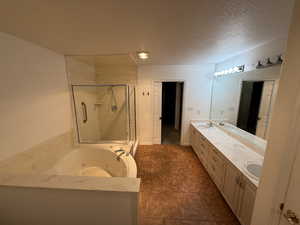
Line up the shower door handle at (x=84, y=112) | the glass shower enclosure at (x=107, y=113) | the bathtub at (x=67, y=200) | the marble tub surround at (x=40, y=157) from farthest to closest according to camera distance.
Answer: the glass shower enclosure at (x=107, y=113) → the shower door handle at (x=84, y=112) → the marble tub surround at (x=40, y=157) → the bathtub at (x=67, y=200)

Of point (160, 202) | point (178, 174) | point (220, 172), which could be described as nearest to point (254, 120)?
point (220, 172)

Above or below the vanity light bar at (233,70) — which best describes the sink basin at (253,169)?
below

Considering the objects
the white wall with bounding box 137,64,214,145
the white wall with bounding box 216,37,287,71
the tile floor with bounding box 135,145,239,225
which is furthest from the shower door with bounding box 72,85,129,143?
the white wall with bounding box 216,37,287,71

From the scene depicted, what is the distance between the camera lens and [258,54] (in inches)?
76.4

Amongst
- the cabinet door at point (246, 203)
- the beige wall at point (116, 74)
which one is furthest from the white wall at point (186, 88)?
the cabinet door at point (246, 203)

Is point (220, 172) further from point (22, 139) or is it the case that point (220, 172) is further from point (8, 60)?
point (8, 60)

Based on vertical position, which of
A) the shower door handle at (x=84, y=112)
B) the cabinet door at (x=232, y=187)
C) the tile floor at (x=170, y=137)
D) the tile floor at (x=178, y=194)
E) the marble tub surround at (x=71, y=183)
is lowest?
the tile floor at (x=178, y=194)

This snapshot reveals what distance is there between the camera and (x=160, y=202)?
1.89 meters

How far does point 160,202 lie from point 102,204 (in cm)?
113

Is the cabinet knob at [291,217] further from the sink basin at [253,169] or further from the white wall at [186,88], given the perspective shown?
the white wall at [186,88]

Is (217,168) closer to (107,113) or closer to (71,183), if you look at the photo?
(71,183)

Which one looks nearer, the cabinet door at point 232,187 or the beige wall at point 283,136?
the beige wall at point 283,136

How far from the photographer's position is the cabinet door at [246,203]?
1.35 meters

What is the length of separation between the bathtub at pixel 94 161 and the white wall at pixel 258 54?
8.85 feet
